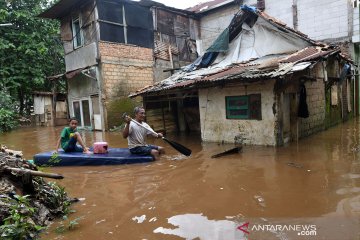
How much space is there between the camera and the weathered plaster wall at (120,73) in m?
13.8

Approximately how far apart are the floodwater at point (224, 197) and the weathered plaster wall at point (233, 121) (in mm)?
A: 898

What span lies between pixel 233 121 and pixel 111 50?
25.6ft

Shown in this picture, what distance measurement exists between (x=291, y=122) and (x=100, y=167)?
5.85 m

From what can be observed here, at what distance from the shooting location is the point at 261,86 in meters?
8.32

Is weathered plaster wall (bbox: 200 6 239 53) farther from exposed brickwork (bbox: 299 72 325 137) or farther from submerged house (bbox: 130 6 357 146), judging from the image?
exposed brickwork (bbox: 299 72 325 137)

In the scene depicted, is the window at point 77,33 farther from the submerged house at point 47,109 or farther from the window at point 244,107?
the window at point 244,107

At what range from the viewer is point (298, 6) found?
15.1 meters

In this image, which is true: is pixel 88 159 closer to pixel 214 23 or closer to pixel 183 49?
pixel 183 49

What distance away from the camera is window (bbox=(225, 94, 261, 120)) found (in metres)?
8.51

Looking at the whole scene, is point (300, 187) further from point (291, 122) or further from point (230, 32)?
point (230, 32)

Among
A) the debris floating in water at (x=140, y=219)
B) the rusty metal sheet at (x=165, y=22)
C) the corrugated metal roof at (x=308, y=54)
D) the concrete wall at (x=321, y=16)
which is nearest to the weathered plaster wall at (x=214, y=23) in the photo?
the rusty metal sheet at (x=165, y=22)

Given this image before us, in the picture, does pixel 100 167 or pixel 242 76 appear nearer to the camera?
pixel 100 167

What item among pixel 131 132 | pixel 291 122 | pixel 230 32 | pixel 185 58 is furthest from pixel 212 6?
pixel 131 132

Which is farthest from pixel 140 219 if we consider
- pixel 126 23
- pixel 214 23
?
pixel 214 23
